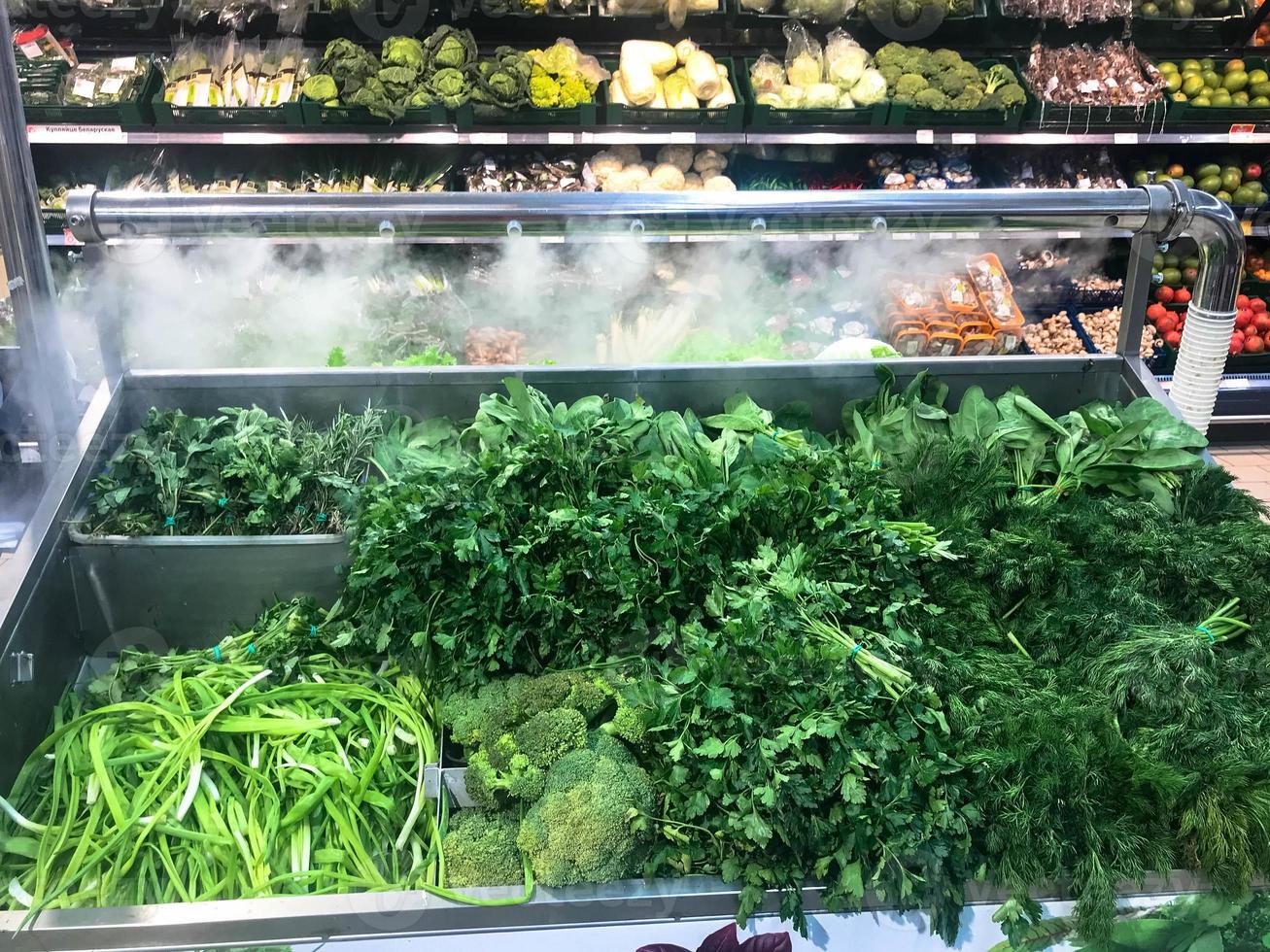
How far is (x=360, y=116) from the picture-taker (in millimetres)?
4340

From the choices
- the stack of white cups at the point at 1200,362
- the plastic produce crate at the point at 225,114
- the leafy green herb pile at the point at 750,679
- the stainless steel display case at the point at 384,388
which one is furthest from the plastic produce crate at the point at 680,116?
the leafy green herb pile at the point at 750,679

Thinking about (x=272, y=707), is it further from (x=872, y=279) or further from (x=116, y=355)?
(x=872, y=279)

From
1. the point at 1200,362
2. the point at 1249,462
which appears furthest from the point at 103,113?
the point at 1249,462

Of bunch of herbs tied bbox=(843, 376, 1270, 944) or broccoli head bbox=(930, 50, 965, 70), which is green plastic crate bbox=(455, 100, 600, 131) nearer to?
broccoli head bbox=(930, 50, 965, 70)

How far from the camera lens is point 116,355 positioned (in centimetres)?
238

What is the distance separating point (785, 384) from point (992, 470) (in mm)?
598

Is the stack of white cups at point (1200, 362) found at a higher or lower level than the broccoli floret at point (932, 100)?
lower

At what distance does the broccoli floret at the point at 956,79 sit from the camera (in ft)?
15.1

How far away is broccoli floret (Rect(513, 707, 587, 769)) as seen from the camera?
5.52 feet

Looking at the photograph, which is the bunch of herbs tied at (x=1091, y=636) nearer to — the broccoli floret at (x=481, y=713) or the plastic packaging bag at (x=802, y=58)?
the broccoli floret at (x=481, y=713)

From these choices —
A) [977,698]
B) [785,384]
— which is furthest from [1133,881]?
[785,384]

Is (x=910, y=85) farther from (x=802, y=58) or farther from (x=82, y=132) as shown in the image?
(x=82, y=132)

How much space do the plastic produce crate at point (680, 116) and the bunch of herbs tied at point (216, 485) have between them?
9.11 ft

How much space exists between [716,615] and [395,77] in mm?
3480
